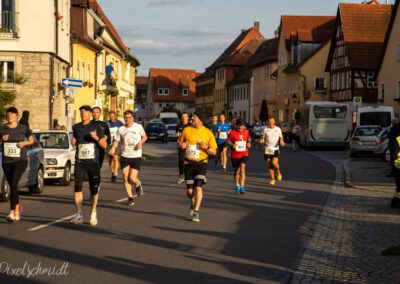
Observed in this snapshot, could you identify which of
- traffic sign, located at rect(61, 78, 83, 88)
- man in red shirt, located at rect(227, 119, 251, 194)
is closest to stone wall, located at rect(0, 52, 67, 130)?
traffic sign, located at rect(61, 78, 83, 88)

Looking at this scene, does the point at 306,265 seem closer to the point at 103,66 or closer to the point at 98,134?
the point at 98,134

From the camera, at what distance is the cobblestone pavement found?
345 inches

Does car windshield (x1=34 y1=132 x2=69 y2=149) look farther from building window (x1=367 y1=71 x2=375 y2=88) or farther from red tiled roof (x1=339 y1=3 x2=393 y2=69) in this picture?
building window (x1=367 y1=71 x2=375 y2=88)

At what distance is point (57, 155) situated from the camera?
2150 cm

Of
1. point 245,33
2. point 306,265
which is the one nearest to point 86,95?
point 306,265

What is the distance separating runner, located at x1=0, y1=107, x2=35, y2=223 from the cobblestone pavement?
463cm

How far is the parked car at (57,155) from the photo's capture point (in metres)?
21.3

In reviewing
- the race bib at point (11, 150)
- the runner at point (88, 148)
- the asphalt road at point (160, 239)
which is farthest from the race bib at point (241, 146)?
the race bib at point (11, 150)

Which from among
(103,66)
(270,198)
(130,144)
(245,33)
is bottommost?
(270,198)

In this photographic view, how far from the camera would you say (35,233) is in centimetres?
1185

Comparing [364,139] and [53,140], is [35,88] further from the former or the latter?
[53,140]

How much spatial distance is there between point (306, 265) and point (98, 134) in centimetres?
507

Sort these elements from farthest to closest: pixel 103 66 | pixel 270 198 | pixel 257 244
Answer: pixel 103 66
pixel 270 198
pixel 257 244

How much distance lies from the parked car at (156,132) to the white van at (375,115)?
22.1 metres
